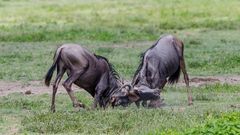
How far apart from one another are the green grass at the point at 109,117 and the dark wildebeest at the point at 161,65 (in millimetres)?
437

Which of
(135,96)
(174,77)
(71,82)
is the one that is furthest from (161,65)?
(71,82)

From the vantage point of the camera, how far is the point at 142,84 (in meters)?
13.5

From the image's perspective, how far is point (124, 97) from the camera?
1323 centimetres

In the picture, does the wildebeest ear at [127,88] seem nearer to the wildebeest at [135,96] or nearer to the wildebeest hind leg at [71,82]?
the wildebeest at [135,96]

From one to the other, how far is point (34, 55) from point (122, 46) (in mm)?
2927

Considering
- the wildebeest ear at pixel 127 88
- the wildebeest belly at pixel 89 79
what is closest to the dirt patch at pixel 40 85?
the wildebeest belly at pixel 89 79

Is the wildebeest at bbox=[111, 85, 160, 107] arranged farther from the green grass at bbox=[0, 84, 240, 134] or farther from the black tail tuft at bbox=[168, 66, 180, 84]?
the black tail tuft at bbox=[168, 66, 180, 84]

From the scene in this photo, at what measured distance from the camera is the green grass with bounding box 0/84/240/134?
1059 cm

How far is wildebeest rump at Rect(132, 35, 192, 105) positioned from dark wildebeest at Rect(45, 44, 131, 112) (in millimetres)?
442

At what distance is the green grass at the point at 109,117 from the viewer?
10.6 meters

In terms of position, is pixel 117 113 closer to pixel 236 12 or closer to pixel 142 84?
pixel 142 84

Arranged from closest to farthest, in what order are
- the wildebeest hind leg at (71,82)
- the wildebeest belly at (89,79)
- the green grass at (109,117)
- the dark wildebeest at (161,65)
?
the green grass at (109,117), the wildebeest hind leg at (71,82), the wildebeest belly at (89,79), the dark wildebeest at (161,65)

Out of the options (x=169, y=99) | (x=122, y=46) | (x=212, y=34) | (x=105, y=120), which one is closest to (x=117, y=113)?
(x=105, y=120)

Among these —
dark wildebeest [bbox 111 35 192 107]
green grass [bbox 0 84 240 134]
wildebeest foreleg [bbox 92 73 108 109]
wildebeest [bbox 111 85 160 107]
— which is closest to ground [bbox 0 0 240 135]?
green grass [bbox 0 84 240 134]
